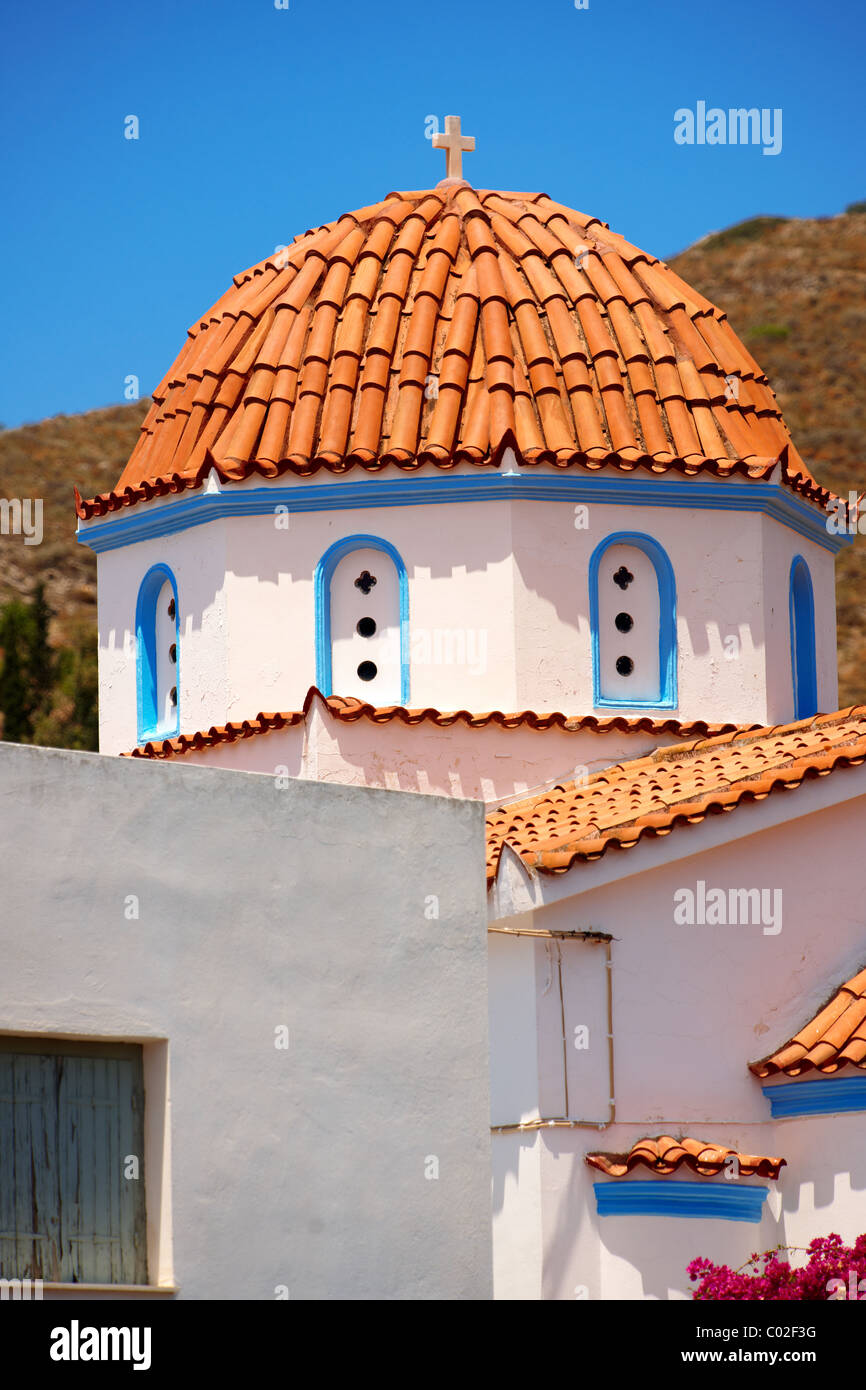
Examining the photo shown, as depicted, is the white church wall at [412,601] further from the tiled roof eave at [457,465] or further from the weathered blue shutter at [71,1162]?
the weathered blue shutter at [71,1162]

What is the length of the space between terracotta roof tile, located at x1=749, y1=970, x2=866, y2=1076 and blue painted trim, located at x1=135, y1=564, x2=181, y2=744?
5900mm

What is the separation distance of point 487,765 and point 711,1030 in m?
3.02

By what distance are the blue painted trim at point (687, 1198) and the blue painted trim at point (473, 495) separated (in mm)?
5293

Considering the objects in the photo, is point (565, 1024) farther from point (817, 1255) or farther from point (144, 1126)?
point (144, 1126)

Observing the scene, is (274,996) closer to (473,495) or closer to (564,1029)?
(564,1029)

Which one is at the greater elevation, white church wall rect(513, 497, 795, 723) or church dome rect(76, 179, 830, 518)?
church dome rect(76, 179, 830, 518)

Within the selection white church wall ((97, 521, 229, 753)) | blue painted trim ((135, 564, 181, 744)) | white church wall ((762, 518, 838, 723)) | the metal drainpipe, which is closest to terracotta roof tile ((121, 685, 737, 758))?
white church wall ((97, 521, 229, 753))

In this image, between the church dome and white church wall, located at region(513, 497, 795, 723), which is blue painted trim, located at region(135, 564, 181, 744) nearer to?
the church dome

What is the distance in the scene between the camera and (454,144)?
1938 cm

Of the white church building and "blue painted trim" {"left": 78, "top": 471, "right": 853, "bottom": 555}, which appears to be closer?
the white church building

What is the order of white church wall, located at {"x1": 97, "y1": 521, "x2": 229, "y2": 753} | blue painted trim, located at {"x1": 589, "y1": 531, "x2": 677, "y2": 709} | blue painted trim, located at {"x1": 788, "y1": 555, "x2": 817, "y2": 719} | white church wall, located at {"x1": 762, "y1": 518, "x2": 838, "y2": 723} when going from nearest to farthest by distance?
blue painted trim, located at {"x1": 589, "y1": 531, "x2": 677, "y2": 709} → white church wall, located at {"x1": 97, "y1": 521, "x2": 229, "y2": 753} → white church wall, located at {"x1": 762, "y1": 518, "x2": 838, "y2": 723} → blue painted trim, located at {"x1": 788, "y1": 555, "x2": 817, "y2": 719}

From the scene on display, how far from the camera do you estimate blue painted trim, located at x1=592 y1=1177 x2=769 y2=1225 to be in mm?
13539

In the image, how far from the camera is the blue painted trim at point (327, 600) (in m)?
16.6
